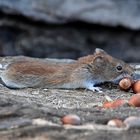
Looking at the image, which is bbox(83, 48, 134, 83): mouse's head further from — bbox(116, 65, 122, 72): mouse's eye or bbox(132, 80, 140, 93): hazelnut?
bbox(132, 80, 140, 93): hazelnut

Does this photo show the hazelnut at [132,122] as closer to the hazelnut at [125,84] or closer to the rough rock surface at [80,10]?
the hazelnut at [125,84]

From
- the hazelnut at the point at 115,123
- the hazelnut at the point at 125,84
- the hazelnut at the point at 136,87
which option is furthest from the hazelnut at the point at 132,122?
the hazelnut at the point at 125,84

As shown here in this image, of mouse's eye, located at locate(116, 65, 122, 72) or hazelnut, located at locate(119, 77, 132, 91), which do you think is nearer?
hazelnut, located at locate(119, 77, 132, 91)

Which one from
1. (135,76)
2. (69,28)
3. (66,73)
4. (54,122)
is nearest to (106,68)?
(135,76)

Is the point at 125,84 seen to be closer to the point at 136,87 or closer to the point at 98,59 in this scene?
the point at 136,87

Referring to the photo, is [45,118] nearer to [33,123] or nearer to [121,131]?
[33,123]

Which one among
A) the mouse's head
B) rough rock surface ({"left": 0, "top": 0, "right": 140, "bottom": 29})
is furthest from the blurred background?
the mouse's head
